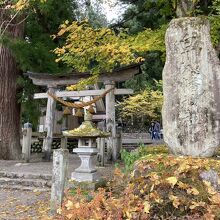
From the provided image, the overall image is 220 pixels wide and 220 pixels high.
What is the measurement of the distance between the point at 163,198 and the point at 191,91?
5.63 feet

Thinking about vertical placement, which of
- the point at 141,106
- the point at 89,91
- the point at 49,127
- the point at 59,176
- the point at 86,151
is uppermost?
the point at 141,106

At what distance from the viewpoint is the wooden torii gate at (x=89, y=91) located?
490 inches

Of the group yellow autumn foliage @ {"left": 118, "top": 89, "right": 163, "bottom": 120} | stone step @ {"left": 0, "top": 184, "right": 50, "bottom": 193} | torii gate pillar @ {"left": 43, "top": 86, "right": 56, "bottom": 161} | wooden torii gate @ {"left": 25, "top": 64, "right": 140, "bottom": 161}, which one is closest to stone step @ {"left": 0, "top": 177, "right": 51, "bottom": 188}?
stone step @ {"left": 0, "top": 184, "right": 50, "bottom": 193}

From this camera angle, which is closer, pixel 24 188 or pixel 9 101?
pixel 24 188

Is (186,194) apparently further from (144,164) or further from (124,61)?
(124,61)

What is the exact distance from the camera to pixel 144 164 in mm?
5051

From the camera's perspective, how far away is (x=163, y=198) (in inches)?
180

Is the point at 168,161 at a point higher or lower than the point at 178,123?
lower

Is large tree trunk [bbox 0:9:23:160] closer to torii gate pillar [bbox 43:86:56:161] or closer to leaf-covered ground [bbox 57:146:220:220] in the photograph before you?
torii gate pillar [bbox 43:86:56:161]

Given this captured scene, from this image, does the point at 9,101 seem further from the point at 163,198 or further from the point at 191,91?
the point at 163,198

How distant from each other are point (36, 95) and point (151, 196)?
9506mm

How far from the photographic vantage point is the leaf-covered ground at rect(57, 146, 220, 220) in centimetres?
431

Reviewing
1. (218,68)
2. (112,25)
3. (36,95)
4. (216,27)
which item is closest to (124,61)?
(216,27)

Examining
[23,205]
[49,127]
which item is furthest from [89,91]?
[23,205]
